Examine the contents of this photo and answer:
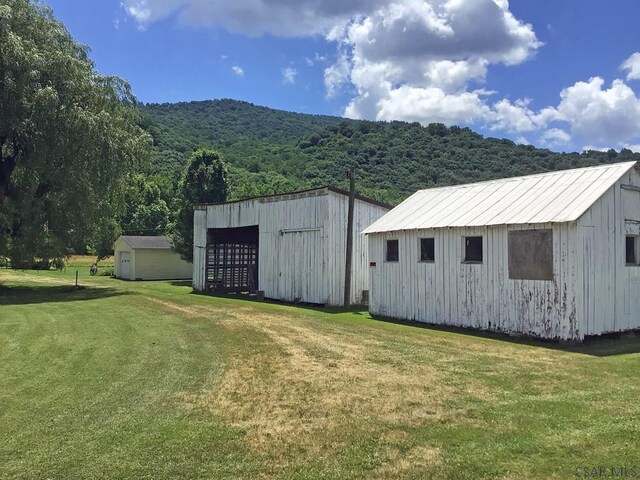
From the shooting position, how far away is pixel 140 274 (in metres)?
39.1

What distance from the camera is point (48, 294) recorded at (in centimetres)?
2447

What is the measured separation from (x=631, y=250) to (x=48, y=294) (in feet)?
77.1

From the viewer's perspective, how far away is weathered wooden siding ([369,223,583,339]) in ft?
39.5

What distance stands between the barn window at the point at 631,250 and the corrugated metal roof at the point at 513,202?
1.78 metres

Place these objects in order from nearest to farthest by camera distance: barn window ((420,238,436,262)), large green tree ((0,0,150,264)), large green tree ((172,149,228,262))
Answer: barn window ((420,238,436,262))
large green tree ((0,0,150,264))
large green tree ((172,149,228,262))

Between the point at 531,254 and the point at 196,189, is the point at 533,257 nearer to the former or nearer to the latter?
the point at 531,254

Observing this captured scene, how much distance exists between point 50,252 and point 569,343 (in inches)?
886

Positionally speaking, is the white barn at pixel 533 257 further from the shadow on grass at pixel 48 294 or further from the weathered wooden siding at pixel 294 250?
the shadow on grass at pixel 48 294

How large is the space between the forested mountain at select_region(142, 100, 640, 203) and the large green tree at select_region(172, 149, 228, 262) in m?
17.3

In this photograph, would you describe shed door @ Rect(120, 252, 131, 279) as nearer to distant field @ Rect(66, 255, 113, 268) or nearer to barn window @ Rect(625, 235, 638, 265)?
distant field @ Rect(66, 255, 113, 268)

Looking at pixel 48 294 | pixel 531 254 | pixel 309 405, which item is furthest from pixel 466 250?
pixel 48 294

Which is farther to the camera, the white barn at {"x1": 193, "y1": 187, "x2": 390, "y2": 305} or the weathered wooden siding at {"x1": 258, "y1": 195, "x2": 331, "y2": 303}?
the weathered wooden siding at {"x1": 258, "y1": 195, "x2": 331, "y2": 303}

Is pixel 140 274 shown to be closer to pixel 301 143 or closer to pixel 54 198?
pixel 54 198

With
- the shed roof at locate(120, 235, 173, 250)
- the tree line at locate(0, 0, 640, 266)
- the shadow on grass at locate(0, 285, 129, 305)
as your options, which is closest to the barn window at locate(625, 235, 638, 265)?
the tree line at locate(0, 0, 640, 266)
